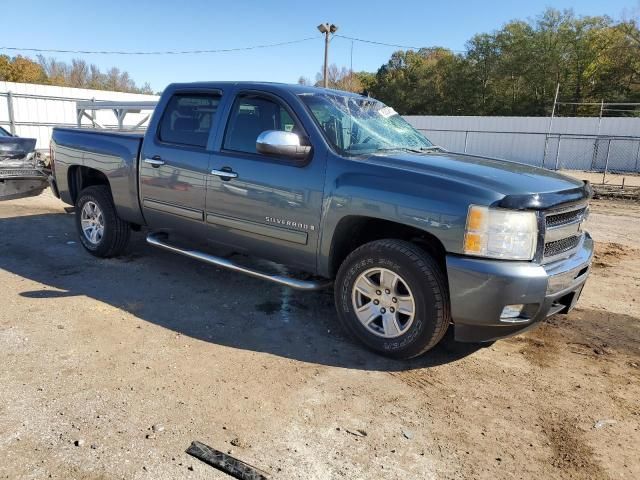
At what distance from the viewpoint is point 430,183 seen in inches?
133

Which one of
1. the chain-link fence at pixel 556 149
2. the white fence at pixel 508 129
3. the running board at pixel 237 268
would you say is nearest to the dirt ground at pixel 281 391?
the running board at pixel 237 268

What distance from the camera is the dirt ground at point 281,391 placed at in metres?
2.62

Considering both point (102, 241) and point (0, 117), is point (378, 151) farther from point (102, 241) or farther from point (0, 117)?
point (0, 117)

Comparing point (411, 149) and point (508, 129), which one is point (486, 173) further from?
point (508, 129)

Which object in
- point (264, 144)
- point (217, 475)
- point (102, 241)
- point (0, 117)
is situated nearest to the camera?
point (217, 475)

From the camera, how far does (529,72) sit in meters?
47.2

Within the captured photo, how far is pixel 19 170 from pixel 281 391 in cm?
798

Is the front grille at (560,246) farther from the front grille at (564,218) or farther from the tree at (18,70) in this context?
the tree at (18,70)

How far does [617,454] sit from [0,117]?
2349 centimetres

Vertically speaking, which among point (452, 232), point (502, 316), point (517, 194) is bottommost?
point (502, 316)

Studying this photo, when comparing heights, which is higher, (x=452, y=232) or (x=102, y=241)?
(x=452, y=232)

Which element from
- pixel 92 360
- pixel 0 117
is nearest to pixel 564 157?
pixel 0 117

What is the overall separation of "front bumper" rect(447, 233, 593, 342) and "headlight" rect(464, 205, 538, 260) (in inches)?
2.6

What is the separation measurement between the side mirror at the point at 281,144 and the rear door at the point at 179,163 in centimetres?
90
